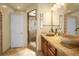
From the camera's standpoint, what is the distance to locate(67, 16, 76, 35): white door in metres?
1.77

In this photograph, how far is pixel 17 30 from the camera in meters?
1.85

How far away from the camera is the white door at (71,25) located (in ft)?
5.81

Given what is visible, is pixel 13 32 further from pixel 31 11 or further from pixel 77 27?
pixel 77 27

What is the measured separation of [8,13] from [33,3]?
0.38m

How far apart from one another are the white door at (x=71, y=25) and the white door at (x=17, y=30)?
0.66 metres

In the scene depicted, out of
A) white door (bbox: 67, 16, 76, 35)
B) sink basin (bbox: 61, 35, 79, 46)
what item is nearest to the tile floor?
sink basin (bbox: 61, 35, 79, 46)

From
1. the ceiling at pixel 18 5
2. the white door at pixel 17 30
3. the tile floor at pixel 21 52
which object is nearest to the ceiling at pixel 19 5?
the ceiling at pixel 18 5

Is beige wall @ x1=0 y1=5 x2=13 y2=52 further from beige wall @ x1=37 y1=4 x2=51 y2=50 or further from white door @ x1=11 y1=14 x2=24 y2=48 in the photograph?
beige wall @ x1=37 y1=4 x2=51 y2=50

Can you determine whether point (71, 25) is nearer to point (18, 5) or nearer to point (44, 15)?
point (44, 15)

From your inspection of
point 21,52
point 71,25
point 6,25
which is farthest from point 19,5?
point 71,25

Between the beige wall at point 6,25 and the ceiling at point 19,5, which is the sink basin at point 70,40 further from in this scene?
the beige wall at point 6,25

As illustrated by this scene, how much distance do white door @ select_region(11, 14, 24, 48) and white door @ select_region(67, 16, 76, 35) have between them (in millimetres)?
664

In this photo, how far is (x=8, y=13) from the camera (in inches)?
69.1

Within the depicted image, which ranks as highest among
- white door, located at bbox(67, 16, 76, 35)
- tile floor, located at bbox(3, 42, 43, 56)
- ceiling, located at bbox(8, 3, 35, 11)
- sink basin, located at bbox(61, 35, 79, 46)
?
ceiling, located at bbox(8, 3, 35, 11)
